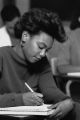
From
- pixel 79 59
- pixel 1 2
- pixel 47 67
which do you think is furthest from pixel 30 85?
pixel 1 2

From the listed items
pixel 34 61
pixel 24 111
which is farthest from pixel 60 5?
pixel 24 111

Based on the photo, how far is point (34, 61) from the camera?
279 centimetres

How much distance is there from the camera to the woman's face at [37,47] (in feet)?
9.17

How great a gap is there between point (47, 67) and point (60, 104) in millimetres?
383

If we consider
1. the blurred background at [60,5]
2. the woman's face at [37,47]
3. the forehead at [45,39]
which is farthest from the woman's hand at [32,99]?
the blurred background at [60,5]

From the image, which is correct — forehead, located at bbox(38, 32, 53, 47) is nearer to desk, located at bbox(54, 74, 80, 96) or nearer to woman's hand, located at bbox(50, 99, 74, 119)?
woman's hand, located at bbox(50, 99, 74, 119)

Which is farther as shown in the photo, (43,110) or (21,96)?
(21,96)

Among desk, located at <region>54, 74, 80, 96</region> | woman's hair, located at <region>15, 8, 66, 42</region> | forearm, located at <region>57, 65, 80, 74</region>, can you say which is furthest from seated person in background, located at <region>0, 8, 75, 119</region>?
forearm, located at <region>57, 65, 80, 74</region>

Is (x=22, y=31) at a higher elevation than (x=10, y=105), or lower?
higher

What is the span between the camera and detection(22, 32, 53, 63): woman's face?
2.79 meters

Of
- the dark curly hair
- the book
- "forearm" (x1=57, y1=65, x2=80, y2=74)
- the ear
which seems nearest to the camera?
the book

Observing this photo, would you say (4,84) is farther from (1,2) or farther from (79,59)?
(1,2)

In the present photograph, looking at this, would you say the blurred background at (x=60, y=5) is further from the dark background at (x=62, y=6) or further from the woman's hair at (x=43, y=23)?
the woman's hair at (x=43, y=23)

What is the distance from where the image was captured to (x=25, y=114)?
95.1 inches
